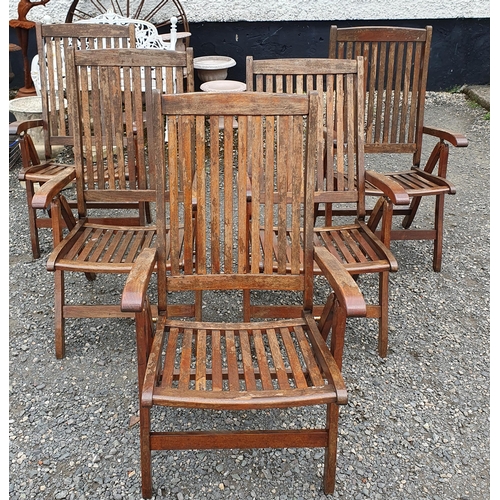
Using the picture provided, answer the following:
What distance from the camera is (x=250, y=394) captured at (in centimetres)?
176

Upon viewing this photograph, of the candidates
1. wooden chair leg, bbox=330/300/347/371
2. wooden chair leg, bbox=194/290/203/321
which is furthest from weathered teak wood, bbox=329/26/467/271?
wooden chair leg, bbox=330/300/347/371

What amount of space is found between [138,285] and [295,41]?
230 inches

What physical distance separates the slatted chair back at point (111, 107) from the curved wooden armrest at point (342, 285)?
4.21ft

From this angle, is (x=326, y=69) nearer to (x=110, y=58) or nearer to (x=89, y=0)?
(x=110, y=58)

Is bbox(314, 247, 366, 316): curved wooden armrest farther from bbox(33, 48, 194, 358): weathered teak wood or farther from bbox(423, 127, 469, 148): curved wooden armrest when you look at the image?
bbox(423, 127, 469, 148): curved wooden armrest

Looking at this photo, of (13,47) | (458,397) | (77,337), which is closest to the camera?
(458,397)

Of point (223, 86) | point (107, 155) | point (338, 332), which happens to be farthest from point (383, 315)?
point (223, 86)

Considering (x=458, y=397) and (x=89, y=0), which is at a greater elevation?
(x=89, y=0)

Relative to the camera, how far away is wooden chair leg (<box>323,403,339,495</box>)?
1857 mm

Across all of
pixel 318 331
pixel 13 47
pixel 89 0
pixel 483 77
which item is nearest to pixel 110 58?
pixel 318 331

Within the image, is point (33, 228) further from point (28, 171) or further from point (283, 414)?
point (283, 414)

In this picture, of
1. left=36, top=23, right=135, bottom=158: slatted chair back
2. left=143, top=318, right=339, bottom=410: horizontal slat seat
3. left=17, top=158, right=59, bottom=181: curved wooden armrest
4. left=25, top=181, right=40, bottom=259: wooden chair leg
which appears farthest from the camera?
left=36, top=23, right=135, bottom=158: slatted chair back

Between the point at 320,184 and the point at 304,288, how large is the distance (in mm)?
959

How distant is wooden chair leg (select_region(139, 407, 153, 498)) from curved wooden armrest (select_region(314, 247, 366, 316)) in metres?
0.76
